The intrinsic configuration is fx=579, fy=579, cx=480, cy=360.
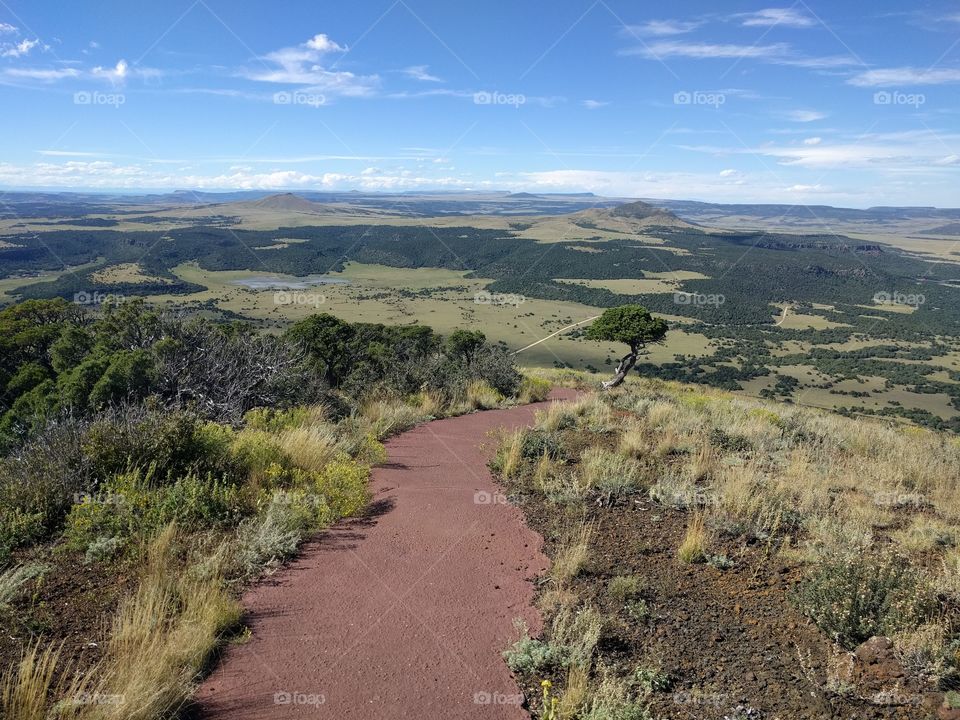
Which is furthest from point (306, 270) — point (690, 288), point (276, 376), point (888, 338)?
point (276, 376)

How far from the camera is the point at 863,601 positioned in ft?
12.9

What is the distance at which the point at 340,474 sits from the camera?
596 centimetres

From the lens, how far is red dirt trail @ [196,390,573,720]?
3254mm

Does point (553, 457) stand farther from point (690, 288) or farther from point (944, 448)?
point (690, 288)

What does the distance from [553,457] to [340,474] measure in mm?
3091

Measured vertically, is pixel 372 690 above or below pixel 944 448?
above
